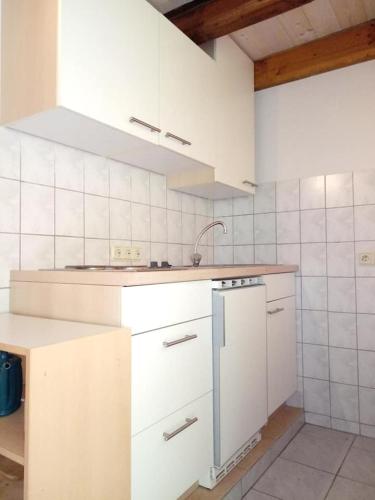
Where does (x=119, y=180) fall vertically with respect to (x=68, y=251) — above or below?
above

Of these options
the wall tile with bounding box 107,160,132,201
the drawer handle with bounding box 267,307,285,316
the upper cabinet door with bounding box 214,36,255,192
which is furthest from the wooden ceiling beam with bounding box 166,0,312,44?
the drawer handle with bounding box 267,307,285,316

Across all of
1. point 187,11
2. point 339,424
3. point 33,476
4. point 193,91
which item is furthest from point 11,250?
point 339,424

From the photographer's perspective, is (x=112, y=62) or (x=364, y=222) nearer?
(x=112, y=62)

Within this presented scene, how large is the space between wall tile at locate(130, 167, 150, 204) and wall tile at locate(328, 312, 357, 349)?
1300 mm

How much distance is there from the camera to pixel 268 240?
7.97 ft

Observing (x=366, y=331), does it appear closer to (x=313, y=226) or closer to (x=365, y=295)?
(x=365, y=295)

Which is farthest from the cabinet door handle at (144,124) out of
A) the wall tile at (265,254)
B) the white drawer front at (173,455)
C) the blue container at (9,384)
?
the wall tile at (265,254)

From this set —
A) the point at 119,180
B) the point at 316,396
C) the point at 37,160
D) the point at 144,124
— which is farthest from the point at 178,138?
the point at 316,396

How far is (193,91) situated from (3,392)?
1490mm

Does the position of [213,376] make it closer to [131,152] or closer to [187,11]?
[131,152]

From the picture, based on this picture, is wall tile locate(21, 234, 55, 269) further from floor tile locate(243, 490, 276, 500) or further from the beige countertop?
floor tile locate(243, 490, 276, 500)

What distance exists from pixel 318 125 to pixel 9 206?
184 centimetres

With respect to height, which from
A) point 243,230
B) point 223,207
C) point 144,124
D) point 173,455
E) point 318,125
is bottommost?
point 173,455

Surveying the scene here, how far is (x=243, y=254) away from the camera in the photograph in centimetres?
253
